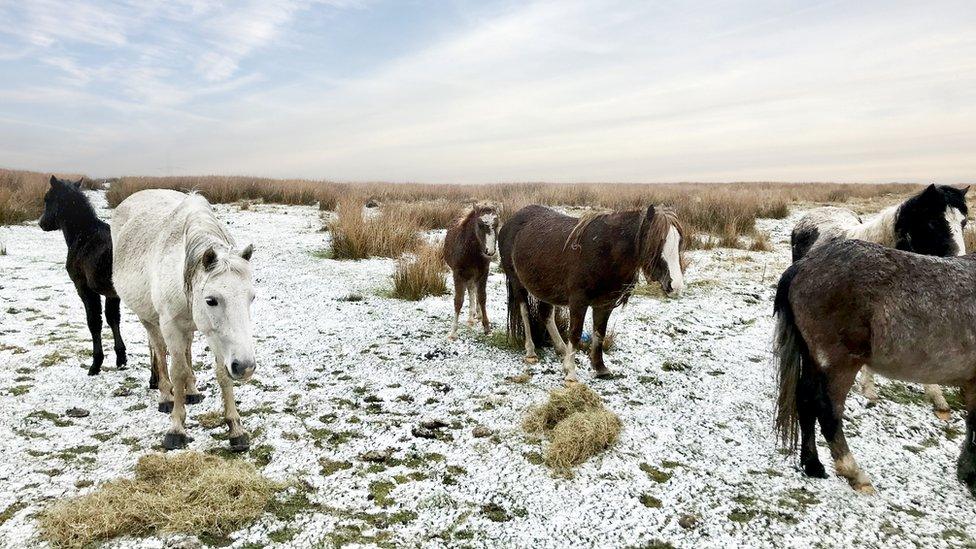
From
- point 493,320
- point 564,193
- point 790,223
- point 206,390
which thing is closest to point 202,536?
point 206,390

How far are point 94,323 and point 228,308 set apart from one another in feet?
8.55

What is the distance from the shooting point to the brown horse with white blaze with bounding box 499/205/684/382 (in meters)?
3.70

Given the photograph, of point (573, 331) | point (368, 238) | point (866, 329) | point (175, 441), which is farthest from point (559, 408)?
point (368, 238)

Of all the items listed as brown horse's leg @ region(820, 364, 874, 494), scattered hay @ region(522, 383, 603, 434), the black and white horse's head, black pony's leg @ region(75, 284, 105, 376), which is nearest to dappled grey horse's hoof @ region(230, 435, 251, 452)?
scattered hay @ region(522, 383, 603, 434)

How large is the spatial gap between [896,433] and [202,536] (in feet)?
14.3

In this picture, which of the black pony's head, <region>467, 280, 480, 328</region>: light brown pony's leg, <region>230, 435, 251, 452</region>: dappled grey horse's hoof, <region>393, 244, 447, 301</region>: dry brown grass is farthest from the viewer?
<region>393, 244, 447, 301</region>: dry brown grass

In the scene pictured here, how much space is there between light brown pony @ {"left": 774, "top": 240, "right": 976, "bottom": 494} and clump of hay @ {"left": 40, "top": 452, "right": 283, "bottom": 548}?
3.04m

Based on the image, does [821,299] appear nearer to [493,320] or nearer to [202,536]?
[202,536]

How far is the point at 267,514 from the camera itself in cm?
247

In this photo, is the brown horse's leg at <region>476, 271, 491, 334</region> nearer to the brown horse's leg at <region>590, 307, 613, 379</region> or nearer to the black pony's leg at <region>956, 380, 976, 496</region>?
the brown horse's leg at <region>590, 307, 613, 379</region>

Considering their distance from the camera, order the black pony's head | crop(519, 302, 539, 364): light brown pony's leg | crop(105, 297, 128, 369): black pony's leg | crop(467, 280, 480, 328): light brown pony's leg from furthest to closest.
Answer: crop(467, 280, 480, 328): light brown pony's leg, crop(519, 302, 539, 364): light brown pony's leg, the black pony's head, crop(105, 297, 128, 369): black pony's leg

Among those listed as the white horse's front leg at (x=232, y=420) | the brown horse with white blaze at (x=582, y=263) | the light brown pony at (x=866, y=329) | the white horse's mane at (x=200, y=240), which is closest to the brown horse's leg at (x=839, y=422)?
the light brown pony at (x=866, y=329)

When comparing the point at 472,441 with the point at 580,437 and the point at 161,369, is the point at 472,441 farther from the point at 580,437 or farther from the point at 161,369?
the point at 161,369

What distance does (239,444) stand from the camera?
3.14 meters
